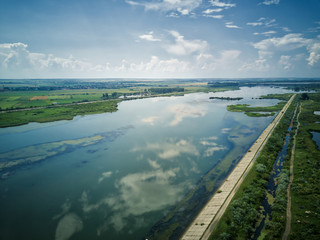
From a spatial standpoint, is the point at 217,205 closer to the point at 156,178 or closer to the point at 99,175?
the point at 156,178

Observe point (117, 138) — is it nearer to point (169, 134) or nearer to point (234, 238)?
point (169, 134)

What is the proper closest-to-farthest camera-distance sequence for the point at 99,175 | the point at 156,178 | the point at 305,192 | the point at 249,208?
the point at 249,208, the point at 305,192, the point at 156,178, the point at 99,175

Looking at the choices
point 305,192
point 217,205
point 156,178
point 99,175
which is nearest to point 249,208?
point 217,205

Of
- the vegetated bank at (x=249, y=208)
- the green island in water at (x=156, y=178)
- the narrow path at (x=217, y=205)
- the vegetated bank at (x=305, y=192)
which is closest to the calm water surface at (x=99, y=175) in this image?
the green island in water at (x=156, y=178)

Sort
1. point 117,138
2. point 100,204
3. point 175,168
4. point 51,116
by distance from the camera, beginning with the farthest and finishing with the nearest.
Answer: point 51,116 → point 117,138 → point 175,168 → point 100,204

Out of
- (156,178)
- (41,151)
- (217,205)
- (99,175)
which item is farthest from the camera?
(41,151)

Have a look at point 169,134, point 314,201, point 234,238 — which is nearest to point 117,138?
point 169,134

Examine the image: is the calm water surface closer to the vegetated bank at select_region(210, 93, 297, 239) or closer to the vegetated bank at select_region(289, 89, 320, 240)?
the vegetated bank at select_region(210, 93, 297, 239)

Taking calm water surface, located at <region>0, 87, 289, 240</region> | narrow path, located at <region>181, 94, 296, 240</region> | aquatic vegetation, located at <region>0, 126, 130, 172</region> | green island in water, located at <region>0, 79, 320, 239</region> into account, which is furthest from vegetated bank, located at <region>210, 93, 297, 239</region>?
aquatic vegetation, located at <region>0, 126, 130, 172</region>

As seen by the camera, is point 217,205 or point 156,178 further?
point 156,178
